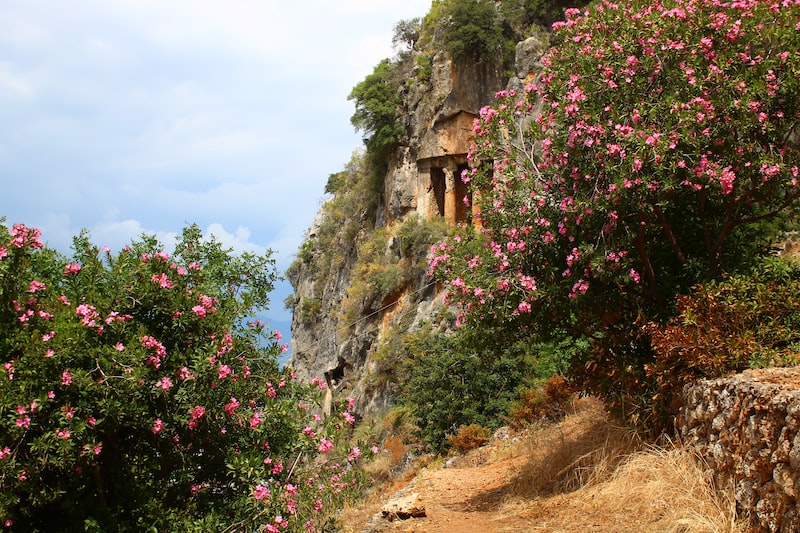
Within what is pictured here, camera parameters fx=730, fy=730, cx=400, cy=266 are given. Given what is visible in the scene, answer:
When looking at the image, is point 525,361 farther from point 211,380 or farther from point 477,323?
point 211,380

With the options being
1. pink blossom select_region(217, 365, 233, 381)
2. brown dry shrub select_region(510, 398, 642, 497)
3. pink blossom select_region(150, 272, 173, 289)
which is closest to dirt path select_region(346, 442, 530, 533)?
brown dry shrub select_region(510, 398, 642, 497)

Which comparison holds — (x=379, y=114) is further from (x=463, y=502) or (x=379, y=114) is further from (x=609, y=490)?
(x=609, y=490)

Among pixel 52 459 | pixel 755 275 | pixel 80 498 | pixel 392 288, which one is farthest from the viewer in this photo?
pixel 392 288

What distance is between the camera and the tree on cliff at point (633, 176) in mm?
8039

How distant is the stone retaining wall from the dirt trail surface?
2180mm

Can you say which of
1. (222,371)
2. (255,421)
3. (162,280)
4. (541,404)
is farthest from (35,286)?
(541,404)

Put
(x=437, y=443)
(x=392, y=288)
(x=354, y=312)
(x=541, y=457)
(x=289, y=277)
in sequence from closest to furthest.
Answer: (x=541, y=457), (x=437, y=443), (x=392, y=288), (x=354, y=312), (x=289, y=277)

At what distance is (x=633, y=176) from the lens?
25.9 feet

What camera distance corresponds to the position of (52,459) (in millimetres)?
5363

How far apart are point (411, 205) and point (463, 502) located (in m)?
23.3

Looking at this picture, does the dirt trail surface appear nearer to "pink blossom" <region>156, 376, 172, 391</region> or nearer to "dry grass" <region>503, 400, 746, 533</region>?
"dry grass" <region>503, 400, 746, 533</region>

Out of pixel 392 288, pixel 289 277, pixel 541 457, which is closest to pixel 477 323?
pixel 541 457

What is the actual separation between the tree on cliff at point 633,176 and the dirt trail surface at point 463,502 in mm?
2030

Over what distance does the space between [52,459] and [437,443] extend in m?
12.7
